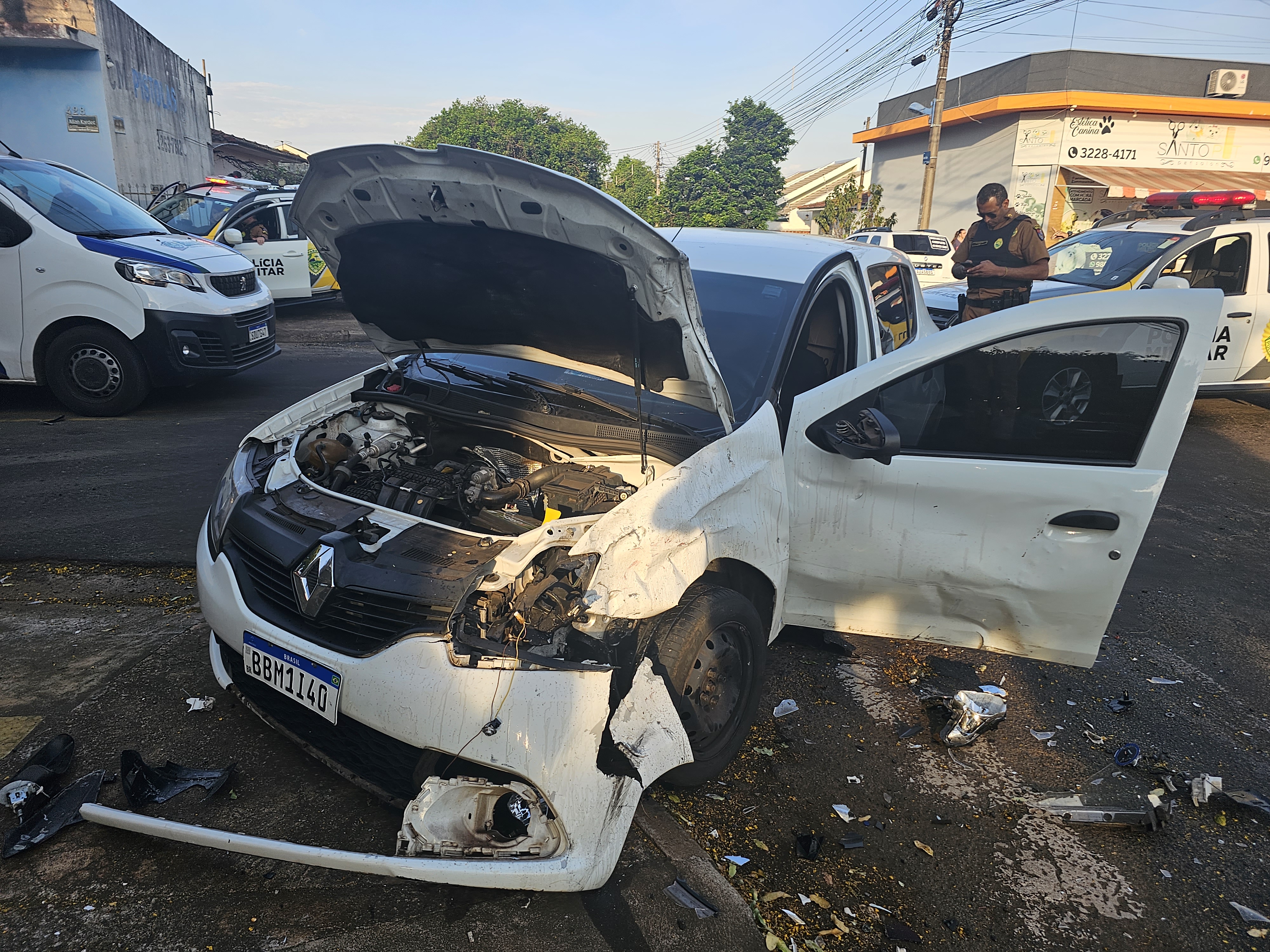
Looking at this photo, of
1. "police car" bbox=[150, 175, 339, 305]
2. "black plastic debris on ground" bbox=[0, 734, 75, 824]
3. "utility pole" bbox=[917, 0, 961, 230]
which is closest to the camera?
"black plastic debris on ground" bbox=[0, 734, 75, 824]

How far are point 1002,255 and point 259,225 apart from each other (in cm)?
954

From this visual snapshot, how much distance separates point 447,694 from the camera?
6.35 feet

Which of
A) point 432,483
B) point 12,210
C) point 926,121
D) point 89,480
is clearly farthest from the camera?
point 926,121

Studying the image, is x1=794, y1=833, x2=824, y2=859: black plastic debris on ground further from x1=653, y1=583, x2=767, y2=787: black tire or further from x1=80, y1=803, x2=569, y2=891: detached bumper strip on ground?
x1=80, y1=803, x2=569, y2=891: detached bumper strip on ground

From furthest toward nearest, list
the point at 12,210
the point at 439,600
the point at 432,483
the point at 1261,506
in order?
the point at 12,210, the point at 1261,506, the point at 432,483, the point at 439,600

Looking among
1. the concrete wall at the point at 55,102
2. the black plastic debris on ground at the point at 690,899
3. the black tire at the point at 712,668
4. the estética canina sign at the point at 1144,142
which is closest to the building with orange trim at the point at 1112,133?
the estética canina sign at the point at 1144,142

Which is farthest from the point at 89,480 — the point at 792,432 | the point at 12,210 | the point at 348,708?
the point at 792,432

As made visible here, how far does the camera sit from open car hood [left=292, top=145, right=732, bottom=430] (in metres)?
2.31

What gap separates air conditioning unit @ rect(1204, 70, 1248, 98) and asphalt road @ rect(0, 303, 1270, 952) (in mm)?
26014

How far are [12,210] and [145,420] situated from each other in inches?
69.7

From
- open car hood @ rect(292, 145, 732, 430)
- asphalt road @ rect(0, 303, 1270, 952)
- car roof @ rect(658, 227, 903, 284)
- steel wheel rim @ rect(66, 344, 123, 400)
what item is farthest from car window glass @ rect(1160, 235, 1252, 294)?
steel wheel rim @ rect(66, 344, 123, 400)

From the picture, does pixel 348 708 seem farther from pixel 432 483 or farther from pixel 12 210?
pixel 12 210

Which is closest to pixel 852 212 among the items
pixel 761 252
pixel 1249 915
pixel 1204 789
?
pixel 761 252

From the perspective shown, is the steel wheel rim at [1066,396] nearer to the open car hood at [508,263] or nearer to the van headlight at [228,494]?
the open car hood at [508,263]
